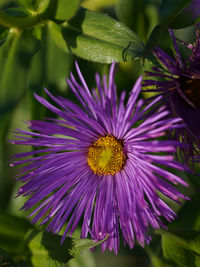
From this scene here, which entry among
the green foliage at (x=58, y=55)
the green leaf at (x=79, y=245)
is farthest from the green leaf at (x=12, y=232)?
→ the green leaf at (x=79, y=245)

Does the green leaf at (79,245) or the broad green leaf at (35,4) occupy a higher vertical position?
the broad green leaf at (35,4)

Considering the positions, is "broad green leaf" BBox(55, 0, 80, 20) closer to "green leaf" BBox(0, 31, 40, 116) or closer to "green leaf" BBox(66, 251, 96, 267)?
"green leaf" BBox(0, 31, 40, 116)

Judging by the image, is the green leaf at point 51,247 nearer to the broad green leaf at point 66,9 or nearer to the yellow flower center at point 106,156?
the yellow flower center at point 106,156

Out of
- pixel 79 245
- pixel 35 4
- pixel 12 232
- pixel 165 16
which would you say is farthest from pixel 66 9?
pixel 12 232

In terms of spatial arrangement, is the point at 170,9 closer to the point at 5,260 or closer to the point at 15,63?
the point at 15,63

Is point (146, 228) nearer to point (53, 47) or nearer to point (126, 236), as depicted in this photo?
point (126, 236)

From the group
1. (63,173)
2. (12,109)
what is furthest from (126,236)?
(12,109)

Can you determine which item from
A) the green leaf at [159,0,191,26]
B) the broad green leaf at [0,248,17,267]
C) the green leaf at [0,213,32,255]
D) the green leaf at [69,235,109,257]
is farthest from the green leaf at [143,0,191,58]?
the green leaf at [0,213,32,255]
